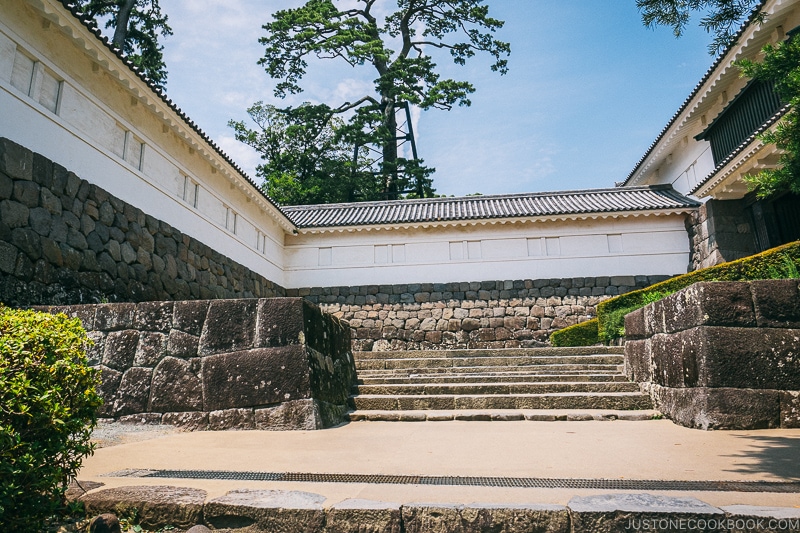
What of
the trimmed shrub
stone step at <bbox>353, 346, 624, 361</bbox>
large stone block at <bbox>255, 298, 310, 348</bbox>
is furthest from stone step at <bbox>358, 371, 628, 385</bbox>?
the trimmed shrub

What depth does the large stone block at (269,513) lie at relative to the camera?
2.08m

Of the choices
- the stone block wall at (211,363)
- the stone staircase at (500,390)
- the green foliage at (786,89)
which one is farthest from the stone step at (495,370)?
the green foliage at (786,89)

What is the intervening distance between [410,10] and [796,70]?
2671 cm

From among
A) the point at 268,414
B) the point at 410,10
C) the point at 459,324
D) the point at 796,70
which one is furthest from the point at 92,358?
the point at 410,10

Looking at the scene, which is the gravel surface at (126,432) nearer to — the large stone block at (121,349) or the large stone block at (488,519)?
the large stone block at (121,349)

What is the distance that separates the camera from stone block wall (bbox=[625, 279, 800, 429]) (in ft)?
14.0

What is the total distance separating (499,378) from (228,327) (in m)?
3.98

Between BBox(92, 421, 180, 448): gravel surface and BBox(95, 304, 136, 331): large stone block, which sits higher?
BBox(95, 304, 136, 331): large stone block

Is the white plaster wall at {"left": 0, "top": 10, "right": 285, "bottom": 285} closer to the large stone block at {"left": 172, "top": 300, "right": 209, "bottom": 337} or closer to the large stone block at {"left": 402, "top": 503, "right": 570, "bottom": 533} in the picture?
the large stone block at {"left": 172, "top": 300, "right": 209, "bottom": 337}

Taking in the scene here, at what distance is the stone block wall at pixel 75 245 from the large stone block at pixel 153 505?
531 centimetres

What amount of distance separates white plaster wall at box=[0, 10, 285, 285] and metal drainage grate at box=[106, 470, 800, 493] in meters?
6.42

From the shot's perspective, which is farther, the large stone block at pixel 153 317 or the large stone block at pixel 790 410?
the large stone block at pixel 153 317

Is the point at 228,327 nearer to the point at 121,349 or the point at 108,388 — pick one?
the point at 121,349

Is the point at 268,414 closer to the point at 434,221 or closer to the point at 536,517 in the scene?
the point at 536,517
